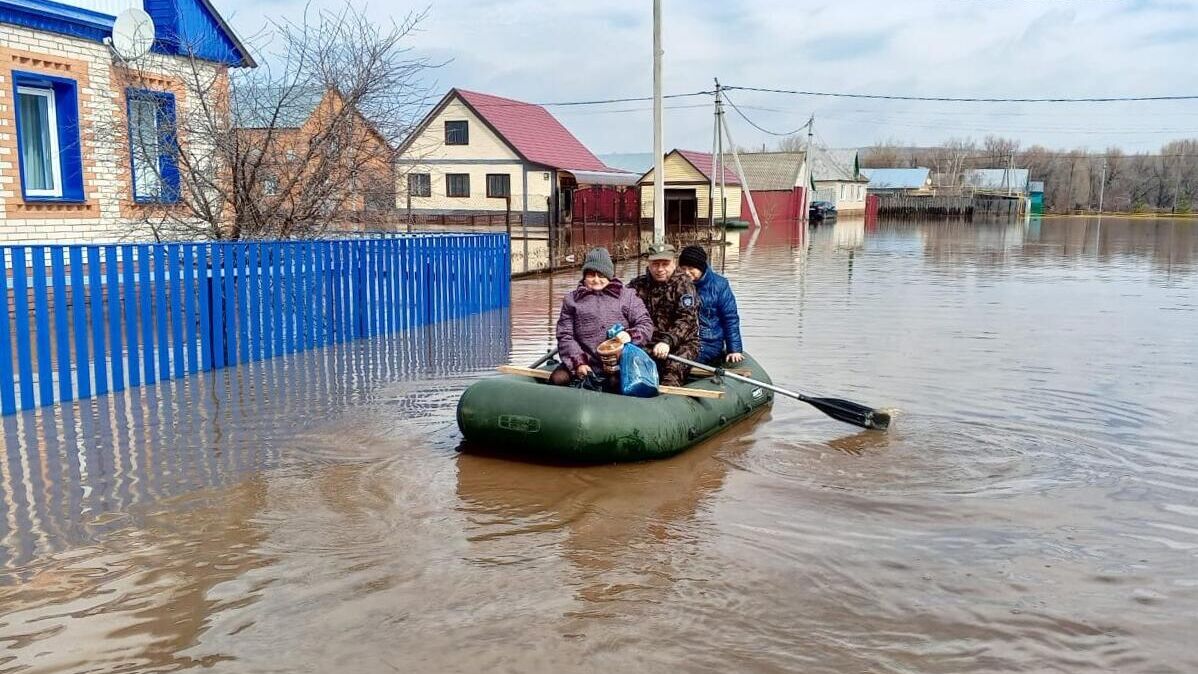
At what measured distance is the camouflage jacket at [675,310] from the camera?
7.43m

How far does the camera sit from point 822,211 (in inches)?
2537

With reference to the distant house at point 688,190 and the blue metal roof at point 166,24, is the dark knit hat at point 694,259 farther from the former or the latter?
the distant house at point 688,190

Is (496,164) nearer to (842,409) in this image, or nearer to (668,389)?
(842,409)

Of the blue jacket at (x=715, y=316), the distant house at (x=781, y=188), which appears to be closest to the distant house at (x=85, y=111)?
the blue jacket at (x=715, y=316)

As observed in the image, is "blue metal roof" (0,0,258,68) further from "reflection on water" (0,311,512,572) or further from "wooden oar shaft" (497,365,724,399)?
"wooden oar shaft" (497,365,724,399)

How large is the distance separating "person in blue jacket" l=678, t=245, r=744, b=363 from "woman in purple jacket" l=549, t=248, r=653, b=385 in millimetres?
880

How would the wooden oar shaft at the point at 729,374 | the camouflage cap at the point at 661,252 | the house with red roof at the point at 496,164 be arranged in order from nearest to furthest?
the wooden oar shaft at the point at 729,374 → the camouflage cap at the point at 661,252 → the house with red roof at the point at 496,164

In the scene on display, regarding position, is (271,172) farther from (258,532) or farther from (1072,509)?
(1072,509)

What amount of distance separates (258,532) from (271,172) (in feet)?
23.8

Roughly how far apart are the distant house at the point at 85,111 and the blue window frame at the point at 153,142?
29 millimetres

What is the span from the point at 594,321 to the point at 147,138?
8.58 m

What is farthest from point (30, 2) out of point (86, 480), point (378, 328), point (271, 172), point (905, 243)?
point (905, 243)

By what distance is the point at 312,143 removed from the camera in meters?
11.3

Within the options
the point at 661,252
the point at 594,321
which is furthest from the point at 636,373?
the point at 661,252
